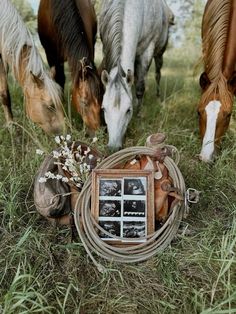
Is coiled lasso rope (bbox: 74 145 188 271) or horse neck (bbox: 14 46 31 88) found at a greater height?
horse neck (bbox: 14 46 31 88)

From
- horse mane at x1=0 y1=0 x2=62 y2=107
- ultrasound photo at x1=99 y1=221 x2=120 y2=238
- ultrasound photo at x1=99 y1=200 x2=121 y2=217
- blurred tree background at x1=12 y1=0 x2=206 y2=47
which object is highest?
horse mane at x1=0 y1=0 x2=62 y2=107

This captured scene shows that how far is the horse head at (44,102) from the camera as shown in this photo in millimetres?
3988

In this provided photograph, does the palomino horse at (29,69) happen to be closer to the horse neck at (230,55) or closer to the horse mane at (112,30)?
the horse mane at (112,30)

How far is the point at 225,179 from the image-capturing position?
350 cm

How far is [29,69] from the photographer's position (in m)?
3.96

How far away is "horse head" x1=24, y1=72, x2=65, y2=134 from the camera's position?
399 centimetres

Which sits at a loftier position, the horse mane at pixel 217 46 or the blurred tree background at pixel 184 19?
the horse mane at pixel 217 46

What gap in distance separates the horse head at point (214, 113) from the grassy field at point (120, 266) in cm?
19

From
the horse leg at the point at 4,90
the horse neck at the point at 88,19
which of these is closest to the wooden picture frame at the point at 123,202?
the horse neck at the point at 88,19

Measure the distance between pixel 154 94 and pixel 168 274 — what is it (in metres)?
4.22

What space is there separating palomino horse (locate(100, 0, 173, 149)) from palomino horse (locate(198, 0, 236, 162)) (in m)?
0.71

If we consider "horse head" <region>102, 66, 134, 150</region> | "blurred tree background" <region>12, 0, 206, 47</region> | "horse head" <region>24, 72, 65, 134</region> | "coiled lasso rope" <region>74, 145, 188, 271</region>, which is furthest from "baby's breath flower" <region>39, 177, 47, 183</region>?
"blurred tree background" <region>12, 0, 206, 47</region>

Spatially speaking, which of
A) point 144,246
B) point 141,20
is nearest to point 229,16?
point 141,20

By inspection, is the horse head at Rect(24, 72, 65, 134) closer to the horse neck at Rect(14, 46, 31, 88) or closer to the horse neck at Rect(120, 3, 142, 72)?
the horse neck at Rect(14, 46, 31, 88)
